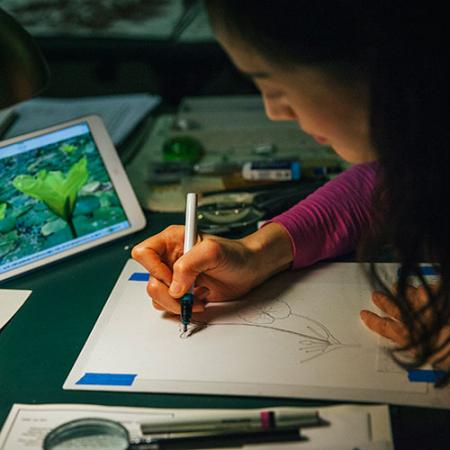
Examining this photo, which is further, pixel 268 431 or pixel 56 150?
pixel 56 150

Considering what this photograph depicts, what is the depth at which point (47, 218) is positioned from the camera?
1054mm

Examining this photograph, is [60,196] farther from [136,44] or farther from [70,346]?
[136,44]

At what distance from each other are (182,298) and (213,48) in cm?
126

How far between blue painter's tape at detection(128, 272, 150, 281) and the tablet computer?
0.34 feet

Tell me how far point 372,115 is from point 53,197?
0.56 m

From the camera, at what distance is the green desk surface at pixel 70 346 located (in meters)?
0.72

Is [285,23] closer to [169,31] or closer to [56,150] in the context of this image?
[56,150]

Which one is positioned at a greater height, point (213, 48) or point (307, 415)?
point (307, 415)

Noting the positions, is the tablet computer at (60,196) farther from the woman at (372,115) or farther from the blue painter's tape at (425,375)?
the blue painter's tape at (425,375)

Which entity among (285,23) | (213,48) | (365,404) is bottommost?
(213,48)

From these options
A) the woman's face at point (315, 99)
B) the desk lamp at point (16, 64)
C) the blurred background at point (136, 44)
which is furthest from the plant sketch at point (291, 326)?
the blurred background at point (136, 44)

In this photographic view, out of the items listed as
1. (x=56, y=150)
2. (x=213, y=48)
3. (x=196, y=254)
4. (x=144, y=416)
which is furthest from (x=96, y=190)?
(x=213, y=48)

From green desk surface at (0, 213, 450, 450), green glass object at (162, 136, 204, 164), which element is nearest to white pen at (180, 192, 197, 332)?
green desk surface at (0, 213, 450, 450)

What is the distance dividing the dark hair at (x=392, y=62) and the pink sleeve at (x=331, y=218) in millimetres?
253
